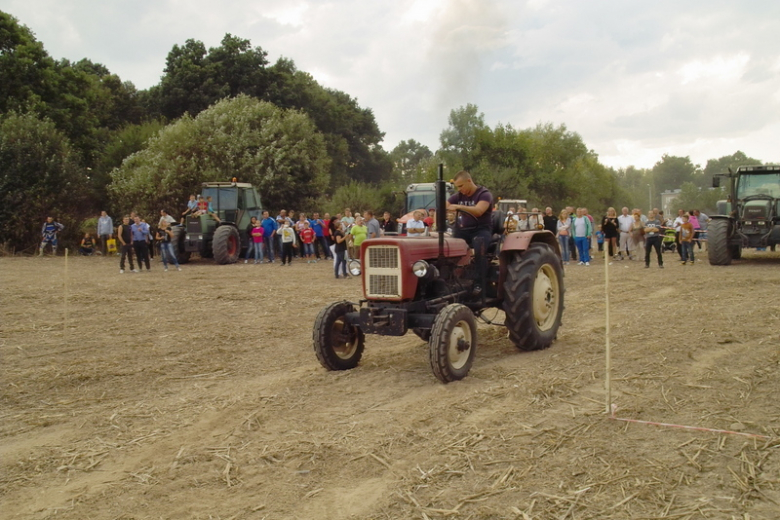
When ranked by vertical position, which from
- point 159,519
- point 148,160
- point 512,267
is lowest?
point 159,519

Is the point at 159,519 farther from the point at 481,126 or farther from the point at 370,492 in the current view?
the point at 481,126

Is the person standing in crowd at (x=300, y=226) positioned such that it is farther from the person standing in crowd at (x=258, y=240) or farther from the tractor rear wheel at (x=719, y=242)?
the tractor rear wheel at (x=719, y=242)

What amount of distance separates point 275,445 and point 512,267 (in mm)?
3320

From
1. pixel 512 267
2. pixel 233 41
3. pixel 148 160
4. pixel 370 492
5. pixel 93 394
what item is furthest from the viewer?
pixel 233 41

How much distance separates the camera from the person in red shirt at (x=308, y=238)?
803 inches

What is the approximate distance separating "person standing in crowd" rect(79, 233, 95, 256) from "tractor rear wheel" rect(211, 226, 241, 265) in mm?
7821

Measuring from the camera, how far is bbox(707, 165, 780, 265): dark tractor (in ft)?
53.0

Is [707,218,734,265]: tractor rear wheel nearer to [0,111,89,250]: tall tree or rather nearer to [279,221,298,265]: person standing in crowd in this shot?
[279,221,298,265]: person standing in crowd

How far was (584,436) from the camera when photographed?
4156 mm

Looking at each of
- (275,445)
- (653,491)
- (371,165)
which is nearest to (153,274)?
(275,445)

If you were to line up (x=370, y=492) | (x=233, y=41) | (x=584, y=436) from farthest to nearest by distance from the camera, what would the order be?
(x=233, y=41), (x=584, y=436), (x=370, y=492)

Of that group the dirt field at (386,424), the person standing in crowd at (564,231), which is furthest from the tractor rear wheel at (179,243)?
the dirt field at (386,424)

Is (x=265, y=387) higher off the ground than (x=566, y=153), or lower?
lower

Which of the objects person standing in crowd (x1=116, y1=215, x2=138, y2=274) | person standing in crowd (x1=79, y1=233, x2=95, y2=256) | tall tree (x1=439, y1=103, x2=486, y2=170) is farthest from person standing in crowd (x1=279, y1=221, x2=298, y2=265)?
tall tree (x1=439, y1=103, x2=486, y2=170)
